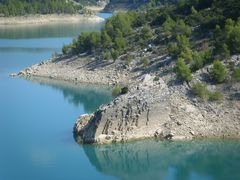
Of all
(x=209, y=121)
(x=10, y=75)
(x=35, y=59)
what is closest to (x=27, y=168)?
(x=209, y=121)

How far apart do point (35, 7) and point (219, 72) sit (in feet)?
393

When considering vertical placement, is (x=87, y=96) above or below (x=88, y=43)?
below

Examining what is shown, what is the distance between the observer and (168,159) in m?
37.7

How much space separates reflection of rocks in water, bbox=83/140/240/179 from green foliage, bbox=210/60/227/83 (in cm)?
605

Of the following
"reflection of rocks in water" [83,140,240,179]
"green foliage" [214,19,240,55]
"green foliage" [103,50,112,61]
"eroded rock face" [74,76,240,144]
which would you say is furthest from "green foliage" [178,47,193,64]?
"green foliage" [103,50,112,61]

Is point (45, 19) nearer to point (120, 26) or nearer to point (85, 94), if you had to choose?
point (120, 26)

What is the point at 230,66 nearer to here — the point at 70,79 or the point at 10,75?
the point at 70,79

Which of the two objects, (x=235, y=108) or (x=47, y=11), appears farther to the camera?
(x=47, y=11)

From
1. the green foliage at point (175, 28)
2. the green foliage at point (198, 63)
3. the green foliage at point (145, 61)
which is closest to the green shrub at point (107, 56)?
the green foliage at point (145, 61)

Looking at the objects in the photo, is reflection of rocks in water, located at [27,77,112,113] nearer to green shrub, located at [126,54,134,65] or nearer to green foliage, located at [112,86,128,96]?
green foliage, located at [112,86,128,96]

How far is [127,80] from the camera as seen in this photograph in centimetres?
5941

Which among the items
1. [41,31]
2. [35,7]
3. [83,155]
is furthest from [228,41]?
[35,7]

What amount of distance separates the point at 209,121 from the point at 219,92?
9.35 feet

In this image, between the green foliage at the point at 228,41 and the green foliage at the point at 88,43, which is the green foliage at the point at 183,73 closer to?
the green foliage at the point at 228,41
